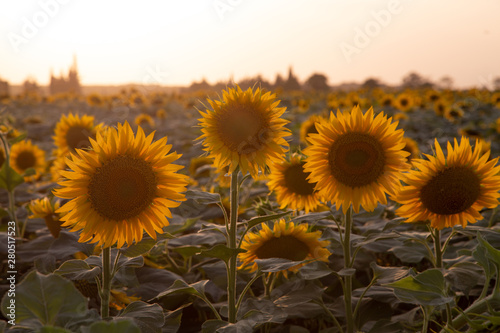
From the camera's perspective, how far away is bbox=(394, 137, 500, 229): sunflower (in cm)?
194

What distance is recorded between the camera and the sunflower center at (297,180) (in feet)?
7.68

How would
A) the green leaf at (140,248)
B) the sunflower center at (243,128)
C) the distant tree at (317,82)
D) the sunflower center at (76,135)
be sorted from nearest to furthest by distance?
the green leaf at (140,248), the sunflower center at (243,128), the sunflower center at (76,135), the distant tree at (317,82)

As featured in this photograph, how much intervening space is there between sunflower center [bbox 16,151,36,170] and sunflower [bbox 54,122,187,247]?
2776 millimetres

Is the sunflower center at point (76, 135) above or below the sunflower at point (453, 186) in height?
above

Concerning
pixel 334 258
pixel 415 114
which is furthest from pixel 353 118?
pixel 415 114

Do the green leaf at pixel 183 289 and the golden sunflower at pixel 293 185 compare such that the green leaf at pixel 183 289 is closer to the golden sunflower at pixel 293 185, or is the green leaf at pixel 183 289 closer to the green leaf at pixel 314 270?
the green leaf at pixel 314 270

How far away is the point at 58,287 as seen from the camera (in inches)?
43.7

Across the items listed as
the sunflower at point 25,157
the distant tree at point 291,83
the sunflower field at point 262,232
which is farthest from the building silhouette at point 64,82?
the sunflower field at point 262,232

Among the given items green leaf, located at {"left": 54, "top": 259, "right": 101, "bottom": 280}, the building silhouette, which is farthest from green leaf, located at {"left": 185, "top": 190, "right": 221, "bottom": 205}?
the building silhouette

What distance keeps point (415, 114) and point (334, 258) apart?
956 centimetres

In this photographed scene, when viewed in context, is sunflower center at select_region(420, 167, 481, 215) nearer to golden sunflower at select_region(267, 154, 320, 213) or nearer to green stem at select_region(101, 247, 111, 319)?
golden sunflower at select_region(267, 154, 320, 213)

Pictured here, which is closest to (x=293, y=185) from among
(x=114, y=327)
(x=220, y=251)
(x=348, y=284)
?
(x=348, y=284)

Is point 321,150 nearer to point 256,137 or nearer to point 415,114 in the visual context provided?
point 256,137

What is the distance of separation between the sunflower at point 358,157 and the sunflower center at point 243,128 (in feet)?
0.87
